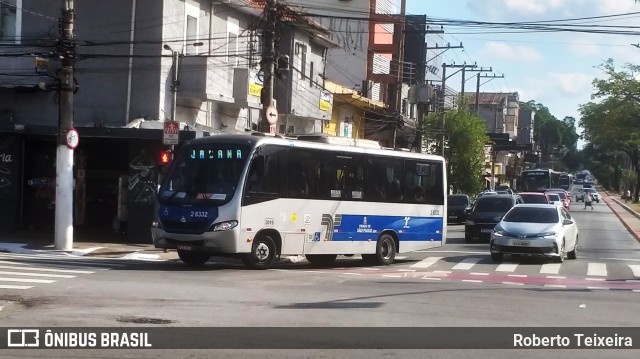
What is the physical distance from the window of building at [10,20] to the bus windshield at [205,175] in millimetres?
11159

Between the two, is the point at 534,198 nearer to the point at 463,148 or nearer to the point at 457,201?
the point at 457,201

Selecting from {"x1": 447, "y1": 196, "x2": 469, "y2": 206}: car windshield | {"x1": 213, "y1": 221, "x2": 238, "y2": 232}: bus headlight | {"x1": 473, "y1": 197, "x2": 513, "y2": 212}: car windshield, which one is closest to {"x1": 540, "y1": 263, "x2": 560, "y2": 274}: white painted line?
{"x1": 213, "y1": 221, "x2": 238, "y2": 232}: bus headlight

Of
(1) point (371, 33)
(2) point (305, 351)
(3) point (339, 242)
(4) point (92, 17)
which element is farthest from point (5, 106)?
(1) point (371, 33)

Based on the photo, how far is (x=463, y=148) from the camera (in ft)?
207

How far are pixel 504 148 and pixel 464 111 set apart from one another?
26.7m

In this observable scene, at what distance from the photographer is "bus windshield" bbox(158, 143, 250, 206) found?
18.8 m

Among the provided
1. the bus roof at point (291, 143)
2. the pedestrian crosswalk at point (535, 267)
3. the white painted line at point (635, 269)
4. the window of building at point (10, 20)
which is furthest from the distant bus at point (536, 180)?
the window of building at point (10, 20)

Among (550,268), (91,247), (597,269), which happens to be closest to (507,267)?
(550,268)

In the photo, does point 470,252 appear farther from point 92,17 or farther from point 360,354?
point 360,354

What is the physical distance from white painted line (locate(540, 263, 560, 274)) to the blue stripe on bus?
3.20m

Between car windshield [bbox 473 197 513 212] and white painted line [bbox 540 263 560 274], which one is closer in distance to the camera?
white painted line [bbox 540 263 560 274]

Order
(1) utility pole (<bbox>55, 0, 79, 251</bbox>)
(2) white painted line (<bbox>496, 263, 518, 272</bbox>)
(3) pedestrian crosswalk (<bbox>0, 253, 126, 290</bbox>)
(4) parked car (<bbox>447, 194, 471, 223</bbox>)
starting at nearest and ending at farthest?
(3) pedestrian crosswalk (<bbox>0, 253, 126, 290</bbox>), (2) white painted line (<bbox>496, 263, 518, 272</bbox>), (1) utility pole (<bbox>55, 0, 79, 251</bbox>), (4) parked car (<bbox>447, 194, 471, 223</bbox>)

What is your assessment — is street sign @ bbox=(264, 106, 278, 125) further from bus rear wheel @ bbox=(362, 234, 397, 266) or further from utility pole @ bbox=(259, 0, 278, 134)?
bus rear wheel @ bbox=(362, 234, 397, 266)

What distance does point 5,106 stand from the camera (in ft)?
92.2
